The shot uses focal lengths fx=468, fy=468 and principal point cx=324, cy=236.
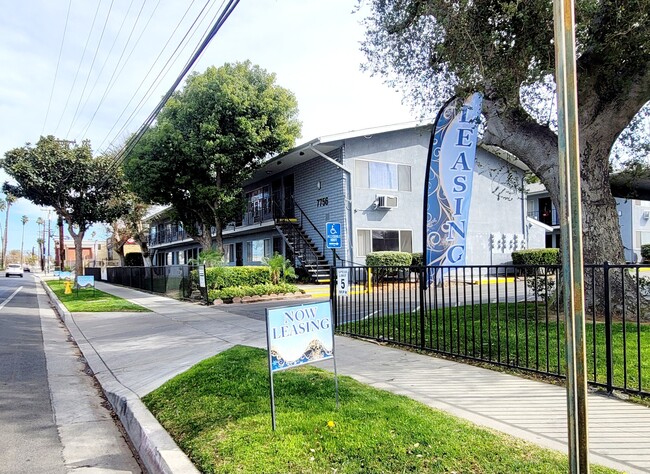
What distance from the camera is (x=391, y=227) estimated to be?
22.3 meters

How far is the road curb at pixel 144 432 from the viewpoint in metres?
3.72

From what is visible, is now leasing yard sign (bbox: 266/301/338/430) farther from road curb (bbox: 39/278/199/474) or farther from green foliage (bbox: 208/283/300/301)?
green foliage (bbox: 208/283/300/301)

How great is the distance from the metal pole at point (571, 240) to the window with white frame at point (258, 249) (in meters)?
24.7

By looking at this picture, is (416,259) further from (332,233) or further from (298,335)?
(298,335)

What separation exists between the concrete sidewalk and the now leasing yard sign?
3.76 ft

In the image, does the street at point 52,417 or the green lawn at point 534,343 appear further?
the green lawn at point 534,343

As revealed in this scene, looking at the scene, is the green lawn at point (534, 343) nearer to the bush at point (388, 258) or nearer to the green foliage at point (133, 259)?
the bush at point (388, 258)

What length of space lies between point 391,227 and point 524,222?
941 centimetres

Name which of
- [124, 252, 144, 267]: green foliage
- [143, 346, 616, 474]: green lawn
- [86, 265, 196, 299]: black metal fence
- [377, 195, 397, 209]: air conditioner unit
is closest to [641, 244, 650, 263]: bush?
[377, 195, 397, 209]: air conditioner unit

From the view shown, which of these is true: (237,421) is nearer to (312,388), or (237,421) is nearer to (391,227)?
(312,388)

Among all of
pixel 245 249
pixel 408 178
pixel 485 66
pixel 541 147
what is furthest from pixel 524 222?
pixel 485 66

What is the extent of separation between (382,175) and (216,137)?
7.89 meters

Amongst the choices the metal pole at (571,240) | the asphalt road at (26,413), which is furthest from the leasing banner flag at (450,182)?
the asphalt road at (26,413)

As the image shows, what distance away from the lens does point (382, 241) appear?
868 inches
